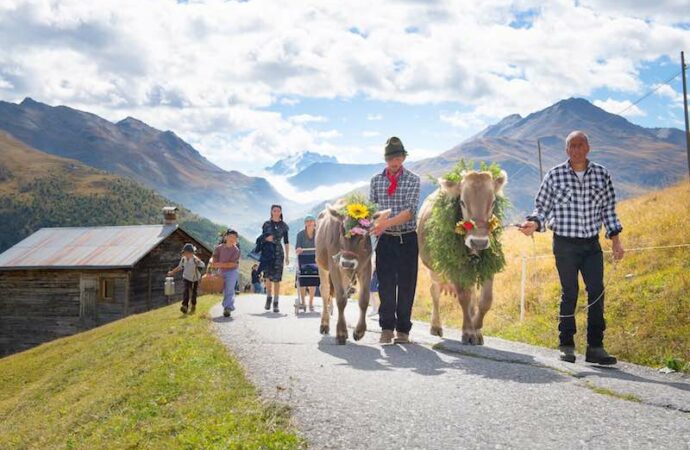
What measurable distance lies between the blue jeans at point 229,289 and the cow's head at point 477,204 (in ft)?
25.7

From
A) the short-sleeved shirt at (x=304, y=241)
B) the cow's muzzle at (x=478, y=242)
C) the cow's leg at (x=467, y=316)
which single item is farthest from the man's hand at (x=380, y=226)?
the short-sleeved shirt at (x=304, y=241)

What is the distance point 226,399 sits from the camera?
6.13m

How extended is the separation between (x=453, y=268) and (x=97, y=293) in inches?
1211

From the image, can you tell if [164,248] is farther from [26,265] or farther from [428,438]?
[428,438]

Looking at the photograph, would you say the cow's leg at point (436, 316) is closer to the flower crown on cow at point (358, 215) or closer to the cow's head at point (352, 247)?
the cow's head at point (352, 247)

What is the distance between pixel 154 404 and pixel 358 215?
3657 millimetres

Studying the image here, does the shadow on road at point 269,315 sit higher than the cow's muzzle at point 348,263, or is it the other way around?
the cow's muzzle at point 348,263

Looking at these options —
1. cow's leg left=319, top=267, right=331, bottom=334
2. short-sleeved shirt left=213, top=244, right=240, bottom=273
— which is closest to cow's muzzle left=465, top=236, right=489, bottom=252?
cow's leg left=319, top=267, right=331, bottom=334

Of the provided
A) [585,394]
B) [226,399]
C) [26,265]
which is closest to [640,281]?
[585,394]

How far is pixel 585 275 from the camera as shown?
7.53 meters

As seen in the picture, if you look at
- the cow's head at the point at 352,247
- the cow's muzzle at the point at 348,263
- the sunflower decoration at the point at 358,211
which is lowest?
the cow's muzzle at the point at 348,263

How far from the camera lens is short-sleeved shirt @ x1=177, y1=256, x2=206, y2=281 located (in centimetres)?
1505

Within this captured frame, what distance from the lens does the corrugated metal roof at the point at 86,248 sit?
3528cm

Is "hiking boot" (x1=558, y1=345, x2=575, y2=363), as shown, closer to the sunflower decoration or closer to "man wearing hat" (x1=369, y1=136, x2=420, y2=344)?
"man wearing hat" (x1=369, y1=136, x2=420, y2=344)
